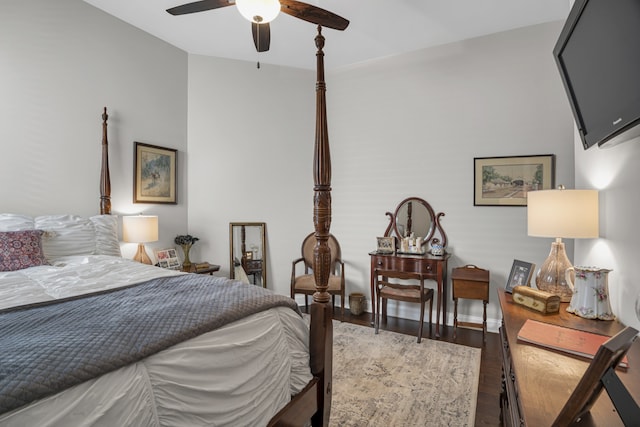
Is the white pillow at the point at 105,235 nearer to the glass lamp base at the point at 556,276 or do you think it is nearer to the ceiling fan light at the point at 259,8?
the ceiling fan light at the point at 259,8

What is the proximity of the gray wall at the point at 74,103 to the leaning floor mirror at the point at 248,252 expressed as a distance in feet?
2.48

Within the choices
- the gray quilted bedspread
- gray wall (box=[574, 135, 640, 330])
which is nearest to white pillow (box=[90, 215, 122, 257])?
the gray quilted bedspread

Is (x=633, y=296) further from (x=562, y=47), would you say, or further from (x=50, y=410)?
(x=50, y=410)

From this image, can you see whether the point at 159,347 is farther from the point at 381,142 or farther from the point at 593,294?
the point at 381,142

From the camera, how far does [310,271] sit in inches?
165

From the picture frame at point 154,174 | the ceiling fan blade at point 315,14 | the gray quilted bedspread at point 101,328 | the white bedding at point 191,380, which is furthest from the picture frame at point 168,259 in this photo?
the ceiling fan blade at point 315,14

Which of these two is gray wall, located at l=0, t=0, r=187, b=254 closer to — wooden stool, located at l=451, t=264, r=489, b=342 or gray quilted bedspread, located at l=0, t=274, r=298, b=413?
gray quilted bedspread, located at l=0, t=274, r=298, b=413

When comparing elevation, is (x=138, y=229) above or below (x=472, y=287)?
above

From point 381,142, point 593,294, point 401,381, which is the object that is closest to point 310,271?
point 381,142

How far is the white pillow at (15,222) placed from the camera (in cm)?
234

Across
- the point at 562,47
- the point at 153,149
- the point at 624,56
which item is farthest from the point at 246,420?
the point at 153,149

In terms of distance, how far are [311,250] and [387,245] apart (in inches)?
39.7

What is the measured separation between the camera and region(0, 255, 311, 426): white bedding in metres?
0.78

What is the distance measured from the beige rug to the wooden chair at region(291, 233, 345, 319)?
559 mm
